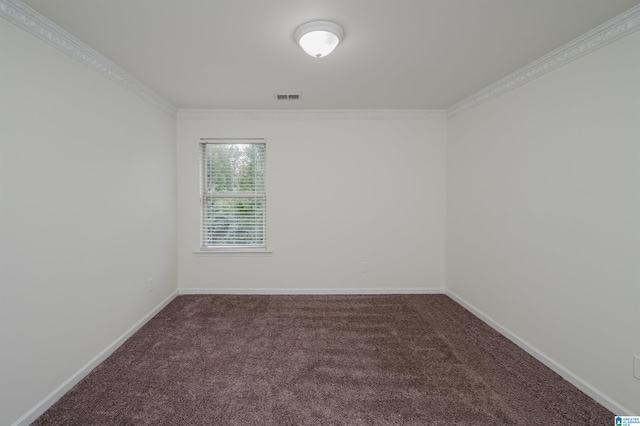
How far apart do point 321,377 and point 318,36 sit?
8.05ft

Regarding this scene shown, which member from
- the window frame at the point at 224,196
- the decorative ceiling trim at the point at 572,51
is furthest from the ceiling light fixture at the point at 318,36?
the window frame at the point at 224,196

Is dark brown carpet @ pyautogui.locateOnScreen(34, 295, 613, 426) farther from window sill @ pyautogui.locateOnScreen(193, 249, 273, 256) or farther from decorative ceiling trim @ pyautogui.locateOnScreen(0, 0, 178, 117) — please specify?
decorative ceiling trim @ pyautogui.locateOnScreen(0, 0, 178, 117)

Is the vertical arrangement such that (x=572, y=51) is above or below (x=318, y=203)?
above

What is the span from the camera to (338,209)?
354 cm

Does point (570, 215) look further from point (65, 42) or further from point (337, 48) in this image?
point (65, 42)

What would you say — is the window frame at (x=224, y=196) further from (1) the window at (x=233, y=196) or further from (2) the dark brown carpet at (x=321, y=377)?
(2) the dark brown carpet at (x=321, y=377)

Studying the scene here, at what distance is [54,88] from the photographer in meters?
1.74

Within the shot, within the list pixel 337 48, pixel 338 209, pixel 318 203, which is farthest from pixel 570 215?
pixel 318 203

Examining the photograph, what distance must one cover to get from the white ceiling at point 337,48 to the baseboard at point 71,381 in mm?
2446

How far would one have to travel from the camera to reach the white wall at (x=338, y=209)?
3496 millimetres

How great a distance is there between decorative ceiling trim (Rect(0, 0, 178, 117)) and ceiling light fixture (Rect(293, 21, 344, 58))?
1605 mm

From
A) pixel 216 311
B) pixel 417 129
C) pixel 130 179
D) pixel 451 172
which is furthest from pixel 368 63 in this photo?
pixel 216 311

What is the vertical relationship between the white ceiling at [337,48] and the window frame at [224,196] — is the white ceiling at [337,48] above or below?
above

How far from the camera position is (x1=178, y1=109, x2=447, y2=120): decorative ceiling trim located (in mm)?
3432
